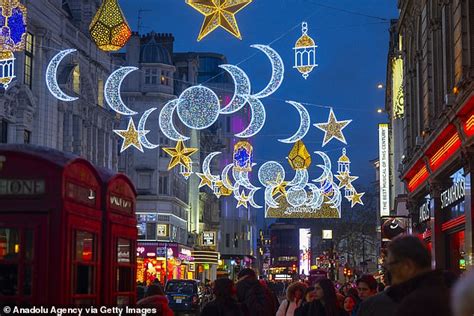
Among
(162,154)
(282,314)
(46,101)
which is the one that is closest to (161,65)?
(162,154)

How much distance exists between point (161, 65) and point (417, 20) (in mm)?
46628

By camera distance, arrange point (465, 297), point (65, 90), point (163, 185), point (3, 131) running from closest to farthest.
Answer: point (465, 297), point (3, 131), point (65, 90), point (163, 185)

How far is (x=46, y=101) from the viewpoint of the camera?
46.4m

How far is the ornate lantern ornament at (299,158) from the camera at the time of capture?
47000 mm

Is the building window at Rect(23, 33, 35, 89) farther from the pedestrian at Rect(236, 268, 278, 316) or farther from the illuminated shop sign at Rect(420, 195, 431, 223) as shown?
the pedestrian at Rect(236, 268, 278, 316)

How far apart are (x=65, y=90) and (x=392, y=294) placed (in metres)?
45.5

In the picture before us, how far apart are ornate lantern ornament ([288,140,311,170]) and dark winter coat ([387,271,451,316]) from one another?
41.4 meters

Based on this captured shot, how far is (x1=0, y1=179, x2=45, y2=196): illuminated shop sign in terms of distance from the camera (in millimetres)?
11625

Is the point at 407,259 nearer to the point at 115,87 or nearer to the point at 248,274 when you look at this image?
the point at 248,274

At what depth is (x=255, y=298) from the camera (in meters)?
14.1

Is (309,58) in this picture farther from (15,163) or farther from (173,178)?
(173,178)

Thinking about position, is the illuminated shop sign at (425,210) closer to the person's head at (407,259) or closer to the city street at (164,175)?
the city street at (164,175)

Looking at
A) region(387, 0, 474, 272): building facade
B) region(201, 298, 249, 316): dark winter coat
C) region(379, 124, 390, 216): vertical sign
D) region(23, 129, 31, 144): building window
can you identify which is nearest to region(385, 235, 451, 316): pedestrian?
region(201, 298, 249, 316): dark winter coat

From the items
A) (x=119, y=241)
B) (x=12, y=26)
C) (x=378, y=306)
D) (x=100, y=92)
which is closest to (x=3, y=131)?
(x=12, y=26)
